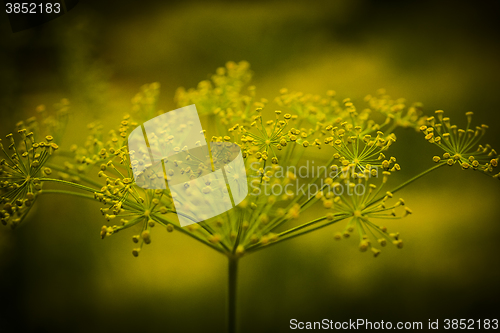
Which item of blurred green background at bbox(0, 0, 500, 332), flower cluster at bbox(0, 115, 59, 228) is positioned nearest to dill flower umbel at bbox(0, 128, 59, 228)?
A: flower cluster at bbox(0, 115, 59, 228)

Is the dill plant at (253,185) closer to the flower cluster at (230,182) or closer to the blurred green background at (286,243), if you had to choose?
the flower cluster at (230,182)

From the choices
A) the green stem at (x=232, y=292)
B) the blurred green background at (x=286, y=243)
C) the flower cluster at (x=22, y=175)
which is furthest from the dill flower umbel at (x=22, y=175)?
the blurred green background at (x=286, y=243)

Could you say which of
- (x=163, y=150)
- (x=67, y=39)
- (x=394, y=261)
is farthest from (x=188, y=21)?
(x=394, y=261)

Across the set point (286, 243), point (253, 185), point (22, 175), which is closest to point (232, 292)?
point (253, 185)

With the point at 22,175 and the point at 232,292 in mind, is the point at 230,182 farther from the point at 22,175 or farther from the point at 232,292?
the point at 22,175

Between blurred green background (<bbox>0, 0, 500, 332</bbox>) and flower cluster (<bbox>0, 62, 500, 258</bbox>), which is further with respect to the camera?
blurred green background (<bbox>0, 0, 500, 332</bbox>)

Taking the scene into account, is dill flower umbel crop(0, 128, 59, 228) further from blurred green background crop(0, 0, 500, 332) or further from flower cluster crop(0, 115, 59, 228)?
blurred green background crop(0, 0, 500, 332)
